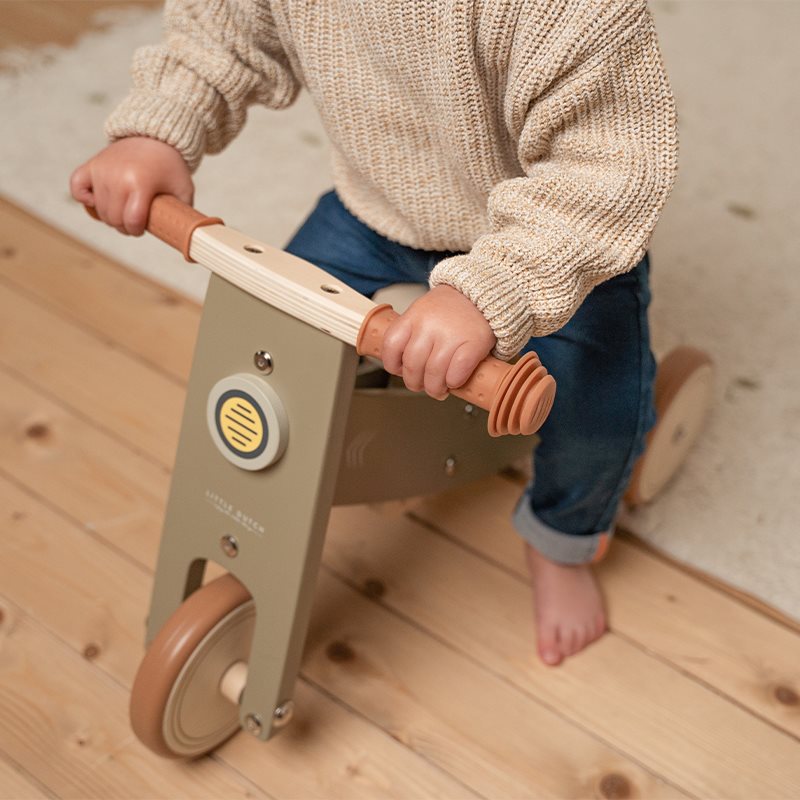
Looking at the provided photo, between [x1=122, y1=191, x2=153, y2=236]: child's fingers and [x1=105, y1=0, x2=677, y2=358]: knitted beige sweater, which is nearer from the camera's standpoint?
[x1=105, y1=0, x2=677, y2=358]: knitted beige sweater

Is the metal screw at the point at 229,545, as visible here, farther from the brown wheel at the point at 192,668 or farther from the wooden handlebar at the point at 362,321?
the wooden handlebar at the point at 362,321

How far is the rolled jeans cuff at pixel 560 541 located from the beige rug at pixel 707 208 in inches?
4.6

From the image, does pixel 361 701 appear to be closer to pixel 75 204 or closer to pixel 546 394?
pixel 546 394

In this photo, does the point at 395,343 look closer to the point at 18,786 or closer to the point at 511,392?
the point at 511,392

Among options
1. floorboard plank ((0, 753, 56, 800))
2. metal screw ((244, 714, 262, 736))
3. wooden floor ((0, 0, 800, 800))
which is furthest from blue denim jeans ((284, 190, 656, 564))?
floorboard plank ((0, 753, 56, 800))

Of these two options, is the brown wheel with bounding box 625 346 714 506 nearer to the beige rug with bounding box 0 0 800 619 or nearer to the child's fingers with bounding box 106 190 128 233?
the beige rug with bounding box 0 0 800 619

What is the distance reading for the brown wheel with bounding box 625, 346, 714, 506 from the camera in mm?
1032

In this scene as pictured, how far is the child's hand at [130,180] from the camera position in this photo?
0.80m

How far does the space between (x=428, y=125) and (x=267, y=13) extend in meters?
0.16

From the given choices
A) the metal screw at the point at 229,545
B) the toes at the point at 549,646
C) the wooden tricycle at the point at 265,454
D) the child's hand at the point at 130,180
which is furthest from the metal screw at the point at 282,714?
the child's hand at the point at 130,180

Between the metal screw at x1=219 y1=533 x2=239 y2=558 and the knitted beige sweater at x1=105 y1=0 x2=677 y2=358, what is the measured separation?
27 centimetres

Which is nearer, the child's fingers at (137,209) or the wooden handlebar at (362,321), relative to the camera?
the wooden handlebar at (362,321)

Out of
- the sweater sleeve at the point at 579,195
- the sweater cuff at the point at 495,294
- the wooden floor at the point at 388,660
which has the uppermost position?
the sweater sleeve at the point at 579,195

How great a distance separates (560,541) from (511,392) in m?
0.38
